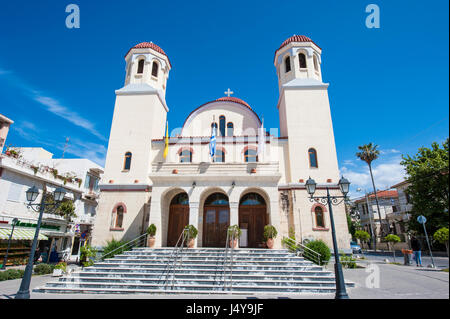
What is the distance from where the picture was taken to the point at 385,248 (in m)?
38.3

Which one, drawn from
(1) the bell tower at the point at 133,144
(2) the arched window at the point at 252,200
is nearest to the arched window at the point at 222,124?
(1) the bell tower at the point at 133,144

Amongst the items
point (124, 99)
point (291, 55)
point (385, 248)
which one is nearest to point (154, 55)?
point (124, 99)

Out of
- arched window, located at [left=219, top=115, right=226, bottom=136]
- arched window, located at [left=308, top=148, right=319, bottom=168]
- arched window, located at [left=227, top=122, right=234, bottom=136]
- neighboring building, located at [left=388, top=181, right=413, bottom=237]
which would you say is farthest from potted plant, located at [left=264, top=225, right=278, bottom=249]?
neighboring building, located at [left=388, top=181, right=413, bottom=237]

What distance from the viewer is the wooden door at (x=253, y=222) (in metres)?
15.3

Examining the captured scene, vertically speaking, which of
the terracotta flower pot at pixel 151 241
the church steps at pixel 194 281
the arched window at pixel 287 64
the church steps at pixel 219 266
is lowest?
the church steps at pixel 194 281

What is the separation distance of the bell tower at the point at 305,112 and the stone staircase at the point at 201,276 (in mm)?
7030

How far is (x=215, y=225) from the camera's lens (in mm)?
15586

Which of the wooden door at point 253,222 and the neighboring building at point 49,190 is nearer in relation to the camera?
the wooden door at point 253,222

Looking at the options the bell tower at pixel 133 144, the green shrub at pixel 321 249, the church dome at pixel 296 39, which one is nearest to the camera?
the green shrub at pixel 321 249

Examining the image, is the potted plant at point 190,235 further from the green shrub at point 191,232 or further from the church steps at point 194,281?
the church steps at point 194,281

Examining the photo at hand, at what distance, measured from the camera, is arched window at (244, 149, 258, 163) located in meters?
17.8

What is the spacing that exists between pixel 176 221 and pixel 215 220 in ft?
8.62

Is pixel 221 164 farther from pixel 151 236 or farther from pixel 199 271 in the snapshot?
pixel 199 271

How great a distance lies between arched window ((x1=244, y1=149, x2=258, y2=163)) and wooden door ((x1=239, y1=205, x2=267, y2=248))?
363 cm
